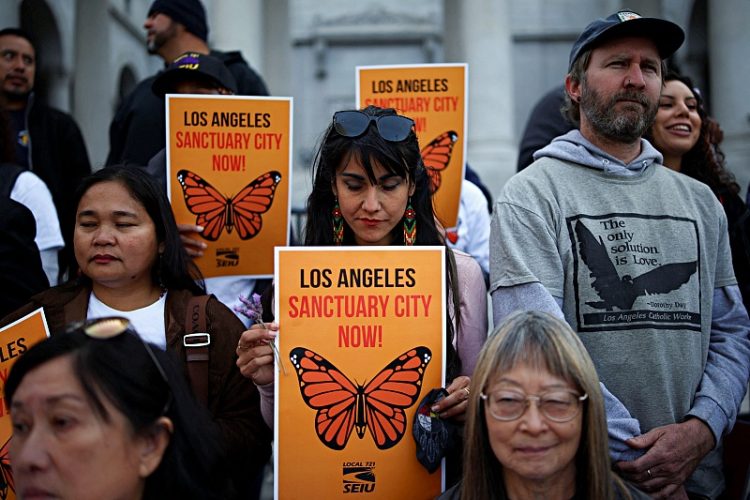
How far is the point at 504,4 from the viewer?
1522 centimetres

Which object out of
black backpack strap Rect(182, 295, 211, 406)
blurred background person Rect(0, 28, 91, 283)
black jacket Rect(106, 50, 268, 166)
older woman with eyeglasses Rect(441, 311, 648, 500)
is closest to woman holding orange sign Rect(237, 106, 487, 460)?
black backpack strap Rect(182, 295, 211, 406)

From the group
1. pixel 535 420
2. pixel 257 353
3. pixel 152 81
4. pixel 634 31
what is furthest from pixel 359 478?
pixel 152 81

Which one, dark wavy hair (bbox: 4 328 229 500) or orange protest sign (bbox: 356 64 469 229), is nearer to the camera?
dark wavy hair (bbox: 4 328 229 500)

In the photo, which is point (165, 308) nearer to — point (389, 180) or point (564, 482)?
point (389, 180)

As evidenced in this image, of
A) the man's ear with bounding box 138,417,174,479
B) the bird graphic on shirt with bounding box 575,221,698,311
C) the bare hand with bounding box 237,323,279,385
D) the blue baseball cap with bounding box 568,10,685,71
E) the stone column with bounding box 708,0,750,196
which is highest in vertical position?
the stone column with bounding box 708,0,750,196

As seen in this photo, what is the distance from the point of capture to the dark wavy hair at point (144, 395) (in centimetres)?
217

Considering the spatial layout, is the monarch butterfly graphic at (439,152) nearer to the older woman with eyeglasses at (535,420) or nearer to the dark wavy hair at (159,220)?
the dark wavy hair at (159,220)

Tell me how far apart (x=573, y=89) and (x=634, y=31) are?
32 centimetres

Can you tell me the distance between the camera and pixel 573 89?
3266 mm

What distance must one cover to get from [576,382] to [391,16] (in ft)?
64.8

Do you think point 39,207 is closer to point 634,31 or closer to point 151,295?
point 151,295

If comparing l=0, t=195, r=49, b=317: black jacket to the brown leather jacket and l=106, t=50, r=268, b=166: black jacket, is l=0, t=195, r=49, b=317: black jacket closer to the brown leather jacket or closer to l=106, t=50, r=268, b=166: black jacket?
the brown leather jacket

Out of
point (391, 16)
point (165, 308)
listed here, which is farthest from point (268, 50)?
point (165, 308)

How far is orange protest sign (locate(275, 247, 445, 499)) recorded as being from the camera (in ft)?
8.74
